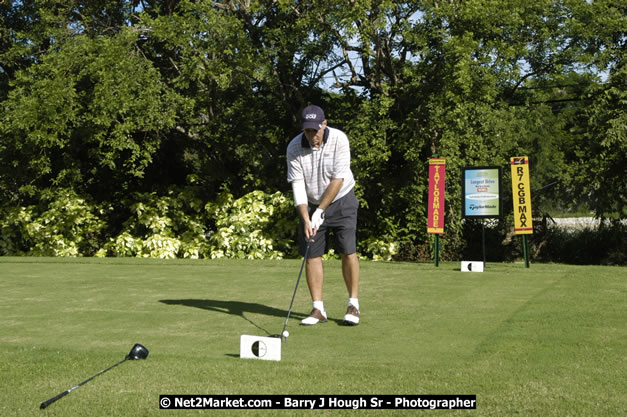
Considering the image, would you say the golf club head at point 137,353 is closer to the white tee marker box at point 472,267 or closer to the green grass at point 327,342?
the green grass at point 327,342

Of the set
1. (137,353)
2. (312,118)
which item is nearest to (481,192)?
(312,118)

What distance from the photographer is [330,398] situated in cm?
403

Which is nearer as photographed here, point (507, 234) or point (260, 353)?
point (260, 353)

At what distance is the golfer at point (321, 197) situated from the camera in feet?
21.2

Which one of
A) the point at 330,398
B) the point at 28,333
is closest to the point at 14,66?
the point at 28,333

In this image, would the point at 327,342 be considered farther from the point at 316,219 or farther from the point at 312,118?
the point at 312,118

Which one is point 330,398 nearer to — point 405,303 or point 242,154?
point 405,303

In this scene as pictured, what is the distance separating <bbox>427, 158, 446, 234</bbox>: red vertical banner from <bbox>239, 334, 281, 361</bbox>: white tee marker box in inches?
337

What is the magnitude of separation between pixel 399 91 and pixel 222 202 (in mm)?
5177

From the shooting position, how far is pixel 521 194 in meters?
12.6

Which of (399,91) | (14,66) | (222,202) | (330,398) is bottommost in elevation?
(330,398)

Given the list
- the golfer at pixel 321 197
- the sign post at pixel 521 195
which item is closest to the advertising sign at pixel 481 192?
the sign post at pixel 521 195

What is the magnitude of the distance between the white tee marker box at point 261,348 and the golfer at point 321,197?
1420 mm

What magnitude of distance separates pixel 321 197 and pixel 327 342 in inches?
60.4
